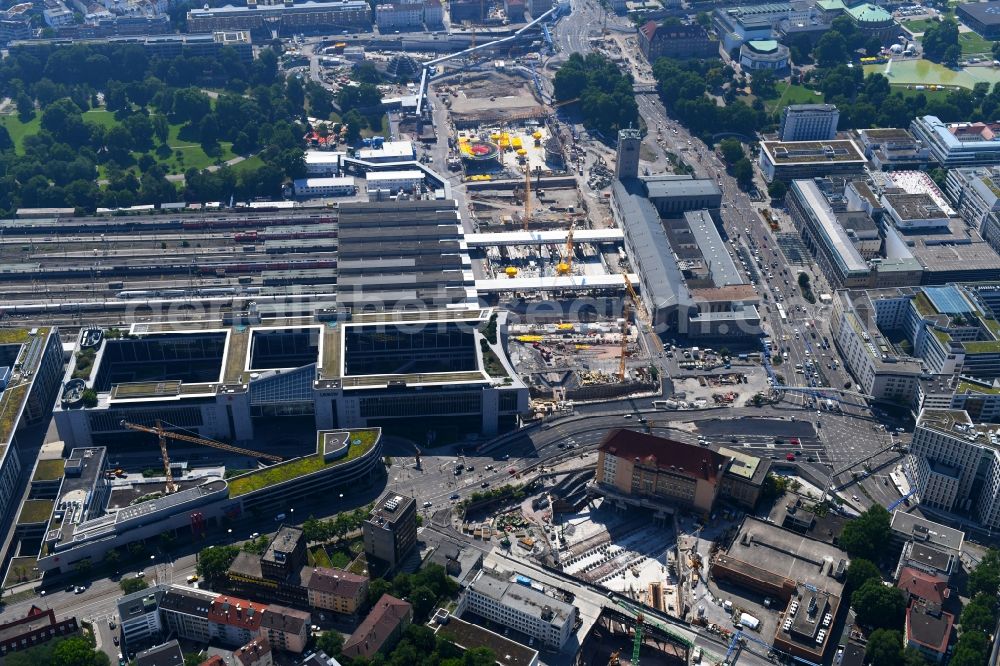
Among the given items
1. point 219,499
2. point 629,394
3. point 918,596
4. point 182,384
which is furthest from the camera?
point 629,394

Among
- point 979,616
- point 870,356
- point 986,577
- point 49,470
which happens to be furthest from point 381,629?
point 870,356

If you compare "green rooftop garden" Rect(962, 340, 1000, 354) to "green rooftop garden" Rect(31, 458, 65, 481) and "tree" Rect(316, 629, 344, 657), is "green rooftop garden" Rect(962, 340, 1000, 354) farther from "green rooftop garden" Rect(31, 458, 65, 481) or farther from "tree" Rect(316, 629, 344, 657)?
"green rooftop garden" Rect(31, 458, 65, 481)

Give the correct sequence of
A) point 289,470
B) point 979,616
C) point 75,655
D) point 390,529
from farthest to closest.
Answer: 1. point 289,470
2. point 390,529
3. point 979,616
4. point 75,655

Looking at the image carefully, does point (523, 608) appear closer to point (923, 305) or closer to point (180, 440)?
point (180, 440)

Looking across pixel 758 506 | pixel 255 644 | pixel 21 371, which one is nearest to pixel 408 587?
pixel 255 644

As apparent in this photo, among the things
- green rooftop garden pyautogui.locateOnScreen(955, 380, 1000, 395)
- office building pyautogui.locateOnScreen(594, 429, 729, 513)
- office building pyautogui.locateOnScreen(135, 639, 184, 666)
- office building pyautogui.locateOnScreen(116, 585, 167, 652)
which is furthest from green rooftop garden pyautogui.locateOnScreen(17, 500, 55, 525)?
green rooftop garden pyautogui.locateOnScreen(955, 380, 1000, 395)

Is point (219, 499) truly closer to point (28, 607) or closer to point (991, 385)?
point (28, 607)
